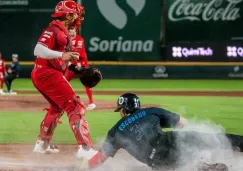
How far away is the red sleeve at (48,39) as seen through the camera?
7.57 meters

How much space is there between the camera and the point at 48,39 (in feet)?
25.0

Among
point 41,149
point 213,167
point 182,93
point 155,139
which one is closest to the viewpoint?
point 213,167

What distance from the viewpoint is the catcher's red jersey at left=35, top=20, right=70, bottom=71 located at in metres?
7.62

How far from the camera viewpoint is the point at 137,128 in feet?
20.8

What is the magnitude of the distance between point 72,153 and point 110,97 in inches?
363

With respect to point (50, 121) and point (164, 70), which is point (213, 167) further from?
point (164, 70)

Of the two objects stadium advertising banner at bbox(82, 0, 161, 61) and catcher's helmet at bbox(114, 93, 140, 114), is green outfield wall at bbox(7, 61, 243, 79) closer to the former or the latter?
stadium advertising banner at bbox(82, 0, 161, 61)

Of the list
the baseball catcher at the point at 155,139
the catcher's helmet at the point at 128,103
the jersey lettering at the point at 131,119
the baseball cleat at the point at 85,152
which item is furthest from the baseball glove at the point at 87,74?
the jersey lettering at the point at 131,119

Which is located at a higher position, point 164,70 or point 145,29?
point 145,29

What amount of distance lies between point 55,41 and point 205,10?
1564 cm

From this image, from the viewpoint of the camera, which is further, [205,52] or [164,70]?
[164,70]

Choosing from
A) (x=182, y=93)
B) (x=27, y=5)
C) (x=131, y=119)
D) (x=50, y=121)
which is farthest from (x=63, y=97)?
(x=27, y=5)

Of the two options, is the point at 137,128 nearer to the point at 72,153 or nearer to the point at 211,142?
the point at 211,142

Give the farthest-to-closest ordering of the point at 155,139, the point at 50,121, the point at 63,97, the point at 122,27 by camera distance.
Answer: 1. the point at 122,27
2. the point at 50,121
3. the point at 63,97
4. the point at 155,139
